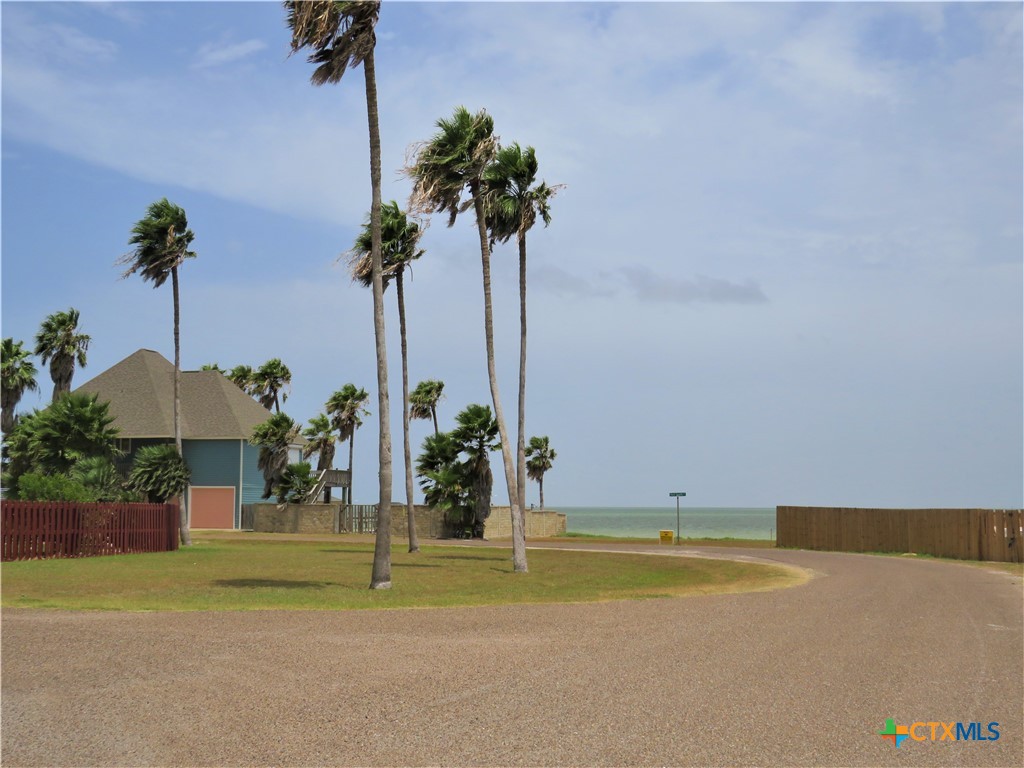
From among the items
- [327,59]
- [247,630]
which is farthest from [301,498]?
[247,630]

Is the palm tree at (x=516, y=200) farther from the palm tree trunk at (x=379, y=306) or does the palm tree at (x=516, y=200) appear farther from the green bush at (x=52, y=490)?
the green bush at (x=52, y=490)

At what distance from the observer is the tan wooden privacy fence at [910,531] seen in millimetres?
39469

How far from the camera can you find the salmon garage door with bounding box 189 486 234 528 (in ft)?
205

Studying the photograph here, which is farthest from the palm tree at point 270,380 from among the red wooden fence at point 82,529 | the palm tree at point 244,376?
the red wooden fence at point 82,529

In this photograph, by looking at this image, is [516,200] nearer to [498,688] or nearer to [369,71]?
[369,71]

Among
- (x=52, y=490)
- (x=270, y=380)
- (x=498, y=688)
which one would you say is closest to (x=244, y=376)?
(x=270, y=380)

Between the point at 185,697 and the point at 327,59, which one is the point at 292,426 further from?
the point at 185,697

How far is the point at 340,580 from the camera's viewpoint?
25.1 metres

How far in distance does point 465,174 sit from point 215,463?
3834cm

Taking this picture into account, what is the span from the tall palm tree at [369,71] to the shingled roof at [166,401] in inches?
1586

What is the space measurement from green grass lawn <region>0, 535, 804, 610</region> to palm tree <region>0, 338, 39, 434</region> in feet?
118

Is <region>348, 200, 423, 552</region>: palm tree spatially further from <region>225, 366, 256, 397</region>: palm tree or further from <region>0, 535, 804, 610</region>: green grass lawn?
<region>225, 366, 256, 397</region>: palm tree

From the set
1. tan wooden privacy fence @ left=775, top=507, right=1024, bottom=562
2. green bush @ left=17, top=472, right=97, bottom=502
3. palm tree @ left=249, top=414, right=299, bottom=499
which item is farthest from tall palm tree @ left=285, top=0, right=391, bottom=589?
palm tree @ left=249, top=414, right=299, bottom=499

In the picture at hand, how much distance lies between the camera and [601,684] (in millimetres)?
10656
